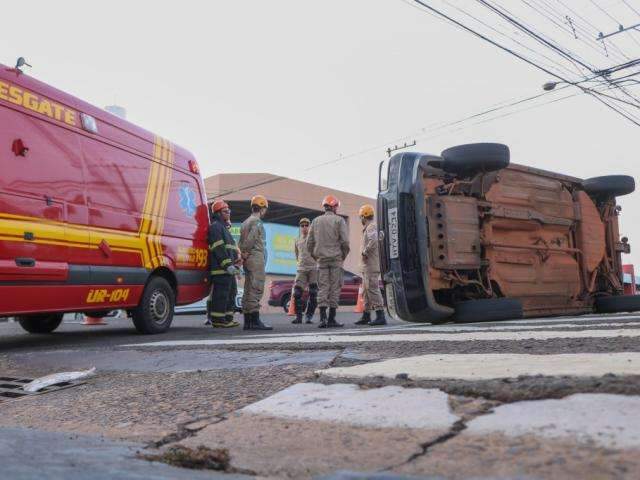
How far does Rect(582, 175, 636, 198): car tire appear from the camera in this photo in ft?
22.6

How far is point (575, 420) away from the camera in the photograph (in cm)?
148

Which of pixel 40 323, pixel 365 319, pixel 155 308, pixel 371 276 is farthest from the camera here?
pixel 365 319

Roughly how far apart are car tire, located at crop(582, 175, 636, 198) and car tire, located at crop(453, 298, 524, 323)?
2.30 m

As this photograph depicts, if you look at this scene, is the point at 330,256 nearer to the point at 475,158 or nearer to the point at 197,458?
the point at 475,158

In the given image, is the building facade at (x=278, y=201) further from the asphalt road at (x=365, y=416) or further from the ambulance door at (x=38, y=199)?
the asphalt road at (x=365, y=416)

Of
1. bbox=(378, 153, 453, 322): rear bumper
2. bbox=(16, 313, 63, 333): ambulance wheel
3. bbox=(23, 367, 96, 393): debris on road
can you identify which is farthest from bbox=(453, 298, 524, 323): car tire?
bbox=(16, 313, 63, 333): ambulance wheel

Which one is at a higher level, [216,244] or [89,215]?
[89,215]

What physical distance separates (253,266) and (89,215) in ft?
8.06

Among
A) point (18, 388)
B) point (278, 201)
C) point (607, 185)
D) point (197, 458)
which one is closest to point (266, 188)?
point (278, 201)

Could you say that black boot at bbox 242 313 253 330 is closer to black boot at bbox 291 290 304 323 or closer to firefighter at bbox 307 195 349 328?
firefighter at bbox 307 195 349 328

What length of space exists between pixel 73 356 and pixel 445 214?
10.5ft

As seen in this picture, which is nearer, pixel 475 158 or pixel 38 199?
pixel 38 199

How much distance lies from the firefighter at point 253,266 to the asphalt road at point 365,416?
4.32 metres

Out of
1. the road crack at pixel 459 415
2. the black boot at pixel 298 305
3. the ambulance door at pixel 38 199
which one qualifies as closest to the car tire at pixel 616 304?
the black boot at pixel 298 305
